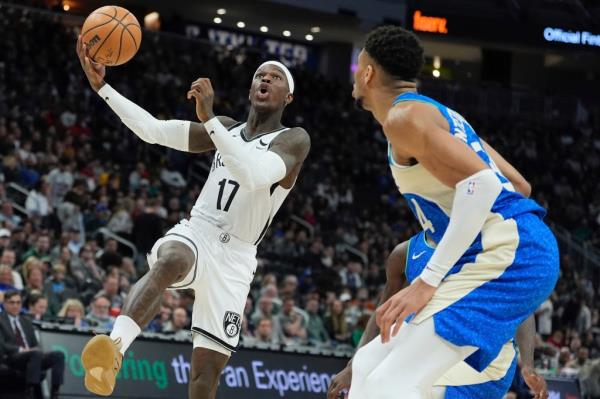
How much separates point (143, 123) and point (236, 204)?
826 mm

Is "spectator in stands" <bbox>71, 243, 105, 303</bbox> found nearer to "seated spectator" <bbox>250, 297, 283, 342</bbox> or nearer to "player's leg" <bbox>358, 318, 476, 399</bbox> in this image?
"seated spectator" <bbox>250, 297, 283, 342</bbox>

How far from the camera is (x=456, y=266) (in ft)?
14.7

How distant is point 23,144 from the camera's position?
59.6ft

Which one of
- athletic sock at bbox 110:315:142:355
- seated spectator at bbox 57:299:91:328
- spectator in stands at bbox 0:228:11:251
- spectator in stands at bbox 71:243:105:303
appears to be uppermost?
athletic sock at bbox 110:315:142:355

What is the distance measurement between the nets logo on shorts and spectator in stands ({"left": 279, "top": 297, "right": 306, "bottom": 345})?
7.49 meters

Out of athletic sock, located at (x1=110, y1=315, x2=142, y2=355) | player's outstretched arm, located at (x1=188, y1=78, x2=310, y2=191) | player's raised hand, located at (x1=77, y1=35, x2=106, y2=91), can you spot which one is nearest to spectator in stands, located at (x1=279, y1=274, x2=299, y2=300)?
player's outstretched arm, located at (x1=188, y1=78, x2=310, y2=191)

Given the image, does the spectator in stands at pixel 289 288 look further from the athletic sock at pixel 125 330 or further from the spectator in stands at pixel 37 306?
the athletic sock at pixel 125 330

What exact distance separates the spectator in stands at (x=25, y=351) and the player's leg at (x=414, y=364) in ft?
23.7

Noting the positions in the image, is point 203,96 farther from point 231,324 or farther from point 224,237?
point 231,324

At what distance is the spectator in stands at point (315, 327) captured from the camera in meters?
15.3

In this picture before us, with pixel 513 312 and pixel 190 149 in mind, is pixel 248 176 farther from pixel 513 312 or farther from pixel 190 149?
pixel 513 312

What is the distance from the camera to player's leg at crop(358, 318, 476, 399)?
170 inches

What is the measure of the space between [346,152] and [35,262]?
1415 cm

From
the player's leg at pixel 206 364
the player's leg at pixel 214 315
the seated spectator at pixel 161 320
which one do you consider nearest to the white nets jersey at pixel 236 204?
the player's leg at pixel 214 315
